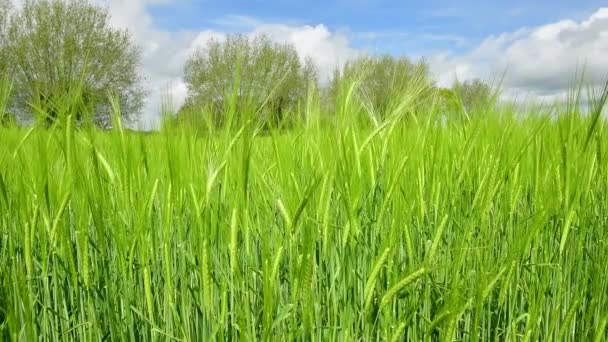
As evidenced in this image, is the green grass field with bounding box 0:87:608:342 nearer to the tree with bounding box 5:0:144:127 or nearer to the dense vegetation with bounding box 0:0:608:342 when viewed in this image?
the dense vegetation with bounding box 0:0:608:342

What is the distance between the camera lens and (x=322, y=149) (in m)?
1.08

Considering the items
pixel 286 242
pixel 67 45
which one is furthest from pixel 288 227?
pixel 67 45

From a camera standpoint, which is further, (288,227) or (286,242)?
(286,242)

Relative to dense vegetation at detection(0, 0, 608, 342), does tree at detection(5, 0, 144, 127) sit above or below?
above

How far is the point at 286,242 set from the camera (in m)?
1.02

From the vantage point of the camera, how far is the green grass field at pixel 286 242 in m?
0.87

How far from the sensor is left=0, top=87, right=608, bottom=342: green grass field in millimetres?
869

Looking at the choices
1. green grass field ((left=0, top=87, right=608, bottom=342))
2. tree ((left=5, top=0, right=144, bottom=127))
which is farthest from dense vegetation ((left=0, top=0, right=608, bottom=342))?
tree ((left=5, top=0, right=144, bottom=127))

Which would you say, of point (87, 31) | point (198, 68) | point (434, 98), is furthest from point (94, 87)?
point (434, 98)

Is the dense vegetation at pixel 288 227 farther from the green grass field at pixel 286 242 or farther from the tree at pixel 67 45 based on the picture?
the tree at pixel 67 45

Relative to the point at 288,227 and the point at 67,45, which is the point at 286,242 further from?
the point at 67,45

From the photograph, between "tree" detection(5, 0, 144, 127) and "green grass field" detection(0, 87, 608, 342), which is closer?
"green grass field" detection(0, 87, 608, 342)

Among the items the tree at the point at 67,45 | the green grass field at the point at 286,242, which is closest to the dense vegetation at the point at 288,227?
the green grass field at the point at 286,242

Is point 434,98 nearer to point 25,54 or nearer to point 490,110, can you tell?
point 490,110
